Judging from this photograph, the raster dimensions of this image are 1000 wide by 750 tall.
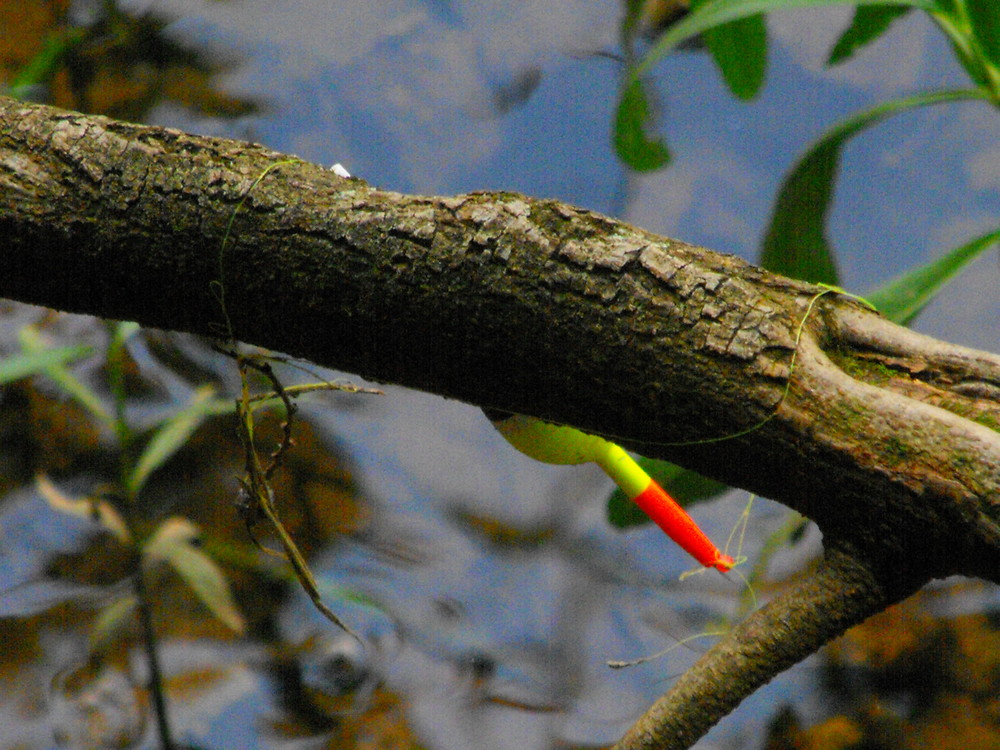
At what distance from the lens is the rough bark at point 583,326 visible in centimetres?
46

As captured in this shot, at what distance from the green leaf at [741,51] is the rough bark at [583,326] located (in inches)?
30.9

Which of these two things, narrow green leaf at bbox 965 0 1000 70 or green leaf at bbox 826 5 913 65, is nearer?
narrow green leaf at bbox 965 0 1000 70

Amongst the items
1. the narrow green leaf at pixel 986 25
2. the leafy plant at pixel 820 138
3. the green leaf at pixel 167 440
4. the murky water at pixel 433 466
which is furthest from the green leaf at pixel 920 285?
the green leaf at pixel 167 440

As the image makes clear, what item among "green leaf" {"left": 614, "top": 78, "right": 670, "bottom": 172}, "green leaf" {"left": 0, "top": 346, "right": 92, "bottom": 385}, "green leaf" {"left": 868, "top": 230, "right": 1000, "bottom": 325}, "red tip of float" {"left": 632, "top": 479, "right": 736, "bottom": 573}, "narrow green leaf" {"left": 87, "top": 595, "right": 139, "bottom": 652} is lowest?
"narrow green leaf" {"left": 87, "top": 595, "right": 139, "bottom": 652}

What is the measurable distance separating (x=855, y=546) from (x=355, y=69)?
1342mm

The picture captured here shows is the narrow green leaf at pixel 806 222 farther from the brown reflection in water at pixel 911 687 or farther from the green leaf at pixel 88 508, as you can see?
the green leaf at pixel 88 508

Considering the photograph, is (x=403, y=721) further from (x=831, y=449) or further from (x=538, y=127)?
(x=538, y=127)

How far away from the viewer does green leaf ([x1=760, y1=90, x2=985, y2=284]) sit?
3.40 feet

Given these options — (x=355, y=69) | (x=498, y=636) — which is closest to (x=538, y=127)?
(x=355, y=69)

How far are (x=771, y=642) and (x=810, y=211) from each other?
2.32 feet

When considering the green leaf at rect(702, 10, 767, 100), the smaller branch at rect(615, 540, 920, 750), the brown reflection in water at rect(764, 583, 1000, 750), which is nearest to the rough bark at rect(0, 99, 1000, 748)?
the smaller branch at rect(615, 540, 920, 750)

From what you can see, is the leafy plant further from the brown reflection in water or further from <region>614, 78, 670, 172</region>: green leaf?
the brown reflection in water

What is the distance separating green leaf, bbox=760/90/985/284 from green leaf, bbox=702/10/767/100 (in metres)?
0.20

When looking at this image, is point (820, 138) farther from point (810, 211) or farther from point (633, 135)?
point (633, 135)
